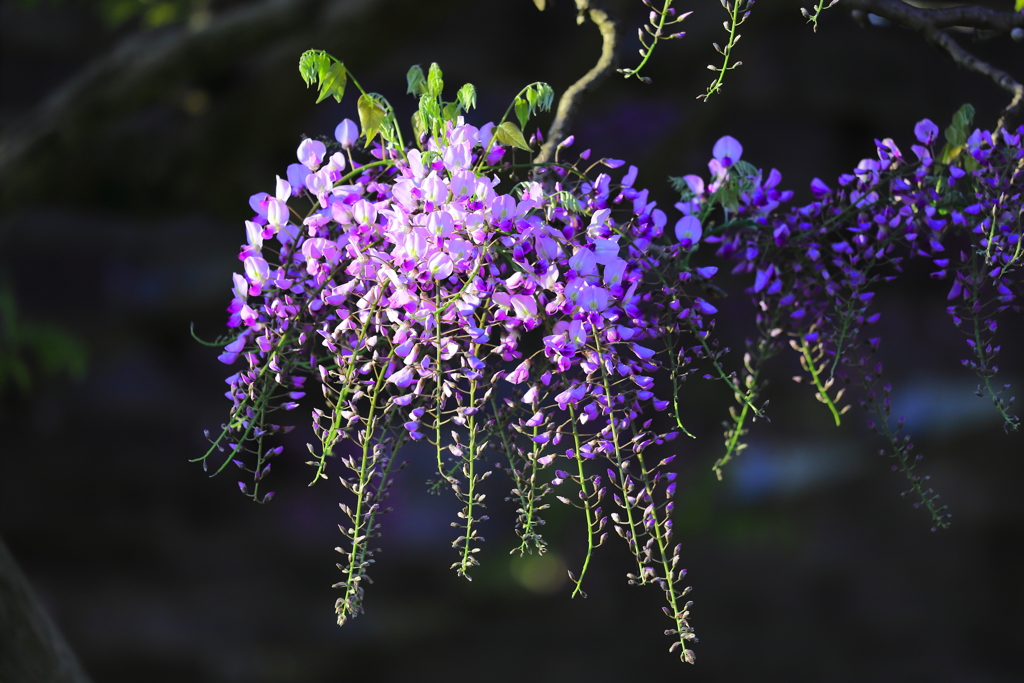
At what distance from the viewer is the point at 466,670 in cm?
355

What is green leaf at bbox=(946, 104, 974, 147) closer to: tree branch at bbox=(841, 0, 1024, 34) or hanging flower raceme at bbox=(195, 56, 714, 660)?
tree branch at bbox=(841, 0, 1024, 34)

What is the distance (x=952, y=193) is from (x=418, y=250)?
0.55m

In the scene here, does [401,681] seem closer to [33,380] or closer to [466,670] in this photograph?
[466,670]

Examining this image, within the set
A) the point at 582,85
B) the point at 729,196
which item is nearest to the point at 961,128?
the point at 729,196

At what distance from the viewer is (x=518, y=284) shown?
2.26 feet

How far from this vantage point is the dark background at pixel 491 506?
3.42 m

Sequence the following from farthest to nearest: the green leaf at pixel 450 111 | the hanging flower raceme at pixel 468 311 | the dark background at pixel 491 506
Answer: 1. the dark background at pixel 491 506
2. the green leaf at pixel 450 111
3. the hanging flower raceme at pixel 468 311

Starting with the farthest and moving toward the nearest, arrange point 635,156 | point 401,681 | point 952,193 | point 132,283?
point 401,681 → point 132,283 → point 635,156 → point 952,193

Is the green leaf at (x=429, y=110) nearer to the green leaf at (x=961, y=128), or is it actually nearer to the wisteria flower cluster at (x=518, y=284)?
the wisteria flower cluster at (x=518, y=284)

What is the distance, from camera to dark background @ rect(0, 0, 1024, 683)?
3.42m

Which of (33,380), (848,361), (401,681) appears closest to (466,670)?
(401,681)

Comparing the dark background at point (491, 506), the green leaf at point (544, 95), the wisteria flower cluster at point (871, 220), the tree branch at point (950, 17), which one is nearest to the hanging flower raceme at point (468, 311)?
the green leaf at point (544, 95)

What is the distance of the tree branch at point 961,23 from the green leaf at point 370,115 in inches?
18.4

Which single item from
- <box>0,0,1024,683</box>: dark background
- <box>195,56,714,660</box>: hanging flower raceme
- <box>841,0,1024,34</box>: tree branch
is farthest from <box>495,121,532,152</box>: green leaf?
<box>0,0,1024,683</box>: dark background
